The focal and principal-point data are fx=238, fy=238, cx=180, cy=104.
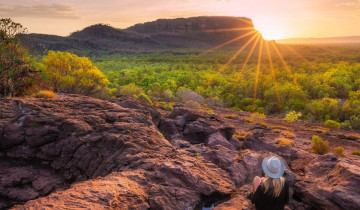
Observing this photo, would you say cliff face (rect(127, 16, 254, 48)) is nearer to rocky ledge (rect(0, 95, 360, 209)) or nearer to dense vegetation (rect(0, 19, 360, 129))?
dense vegetation (rect(0, 19, 360, 129))

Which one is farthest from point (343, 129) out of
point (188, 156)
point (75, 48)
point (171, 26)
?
point (171, 26)

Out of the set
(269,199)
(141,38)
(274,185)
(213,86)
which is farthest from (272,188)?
(141,38)

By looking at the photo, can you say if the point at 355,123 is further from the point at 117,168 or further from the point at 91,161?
the point at 91,161

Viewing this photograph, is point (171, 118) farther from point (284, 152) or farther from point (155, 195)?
point (155, 195)

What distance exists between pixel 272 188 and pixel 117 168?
399 cm

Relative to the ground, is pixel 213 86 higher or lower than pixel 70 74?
lower

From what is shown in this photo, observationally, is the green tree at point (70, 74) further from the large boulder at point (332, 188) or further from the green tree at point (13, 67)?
the large boulder at point (332, 188)

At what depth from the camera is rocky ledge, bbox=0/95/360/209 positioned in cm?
540

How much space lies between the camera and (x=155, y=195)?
215 inches

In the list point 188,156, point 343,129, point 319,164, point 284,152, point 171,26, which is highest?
point 171,26

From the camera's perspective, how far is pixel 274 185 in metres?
4.72

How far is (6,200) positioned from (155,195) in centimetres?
388

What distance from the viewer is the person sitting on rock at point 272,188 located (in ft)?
15.0

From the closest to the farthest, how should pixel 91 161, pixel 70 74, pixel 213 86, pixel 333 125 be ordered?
pixel 91 161, pixel 70 74, pixel 333 125, pixel 213 86
